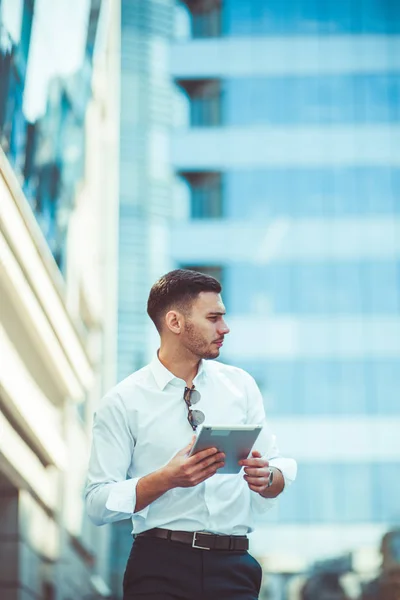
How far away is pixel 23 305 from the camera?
11.3 metres

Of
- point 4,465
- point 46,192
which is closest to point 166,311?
point 4,465

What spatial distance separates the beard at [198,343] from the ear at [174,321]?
0.03 m

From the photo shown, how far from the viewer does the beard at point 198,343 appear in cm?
332

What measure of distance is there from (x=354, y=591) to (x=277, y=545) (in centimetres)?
232

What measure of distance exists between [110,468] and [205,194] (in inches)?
1164

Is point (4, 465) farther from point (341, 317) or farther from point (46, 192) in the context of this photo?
point (341, 317)

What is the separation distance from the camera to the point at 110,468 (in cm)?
318

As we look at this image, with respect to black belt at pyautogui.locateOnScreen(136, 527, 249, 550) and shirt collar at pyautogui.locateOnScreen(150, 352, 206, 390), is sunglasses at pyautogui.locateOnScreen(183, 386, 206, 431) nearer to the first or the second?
shirt collar at pyautogui.locateOnScreen(150, 352, 206, 390)

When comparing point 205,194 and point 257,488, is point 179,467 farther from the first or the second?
point 205,194

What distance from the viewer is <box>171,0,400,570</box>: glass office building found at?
29984mm

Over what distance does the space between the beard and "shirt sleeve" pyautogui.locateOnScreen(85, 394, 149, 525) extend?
27cm

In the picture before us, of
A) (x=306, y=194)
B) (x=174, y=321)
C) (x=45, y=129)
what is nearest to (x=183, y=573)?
(x=174, y=321)

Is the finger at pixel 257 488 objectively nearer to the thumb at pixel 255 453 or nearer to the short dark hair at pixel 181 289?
the thumb at pixel 255 453

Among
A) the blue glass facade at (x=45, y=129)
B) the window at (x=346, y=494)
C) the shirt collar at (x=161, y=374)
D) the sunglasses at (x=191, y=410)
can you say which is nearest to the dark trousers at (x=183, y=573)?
the sunglasses at (x=191, y=410)
